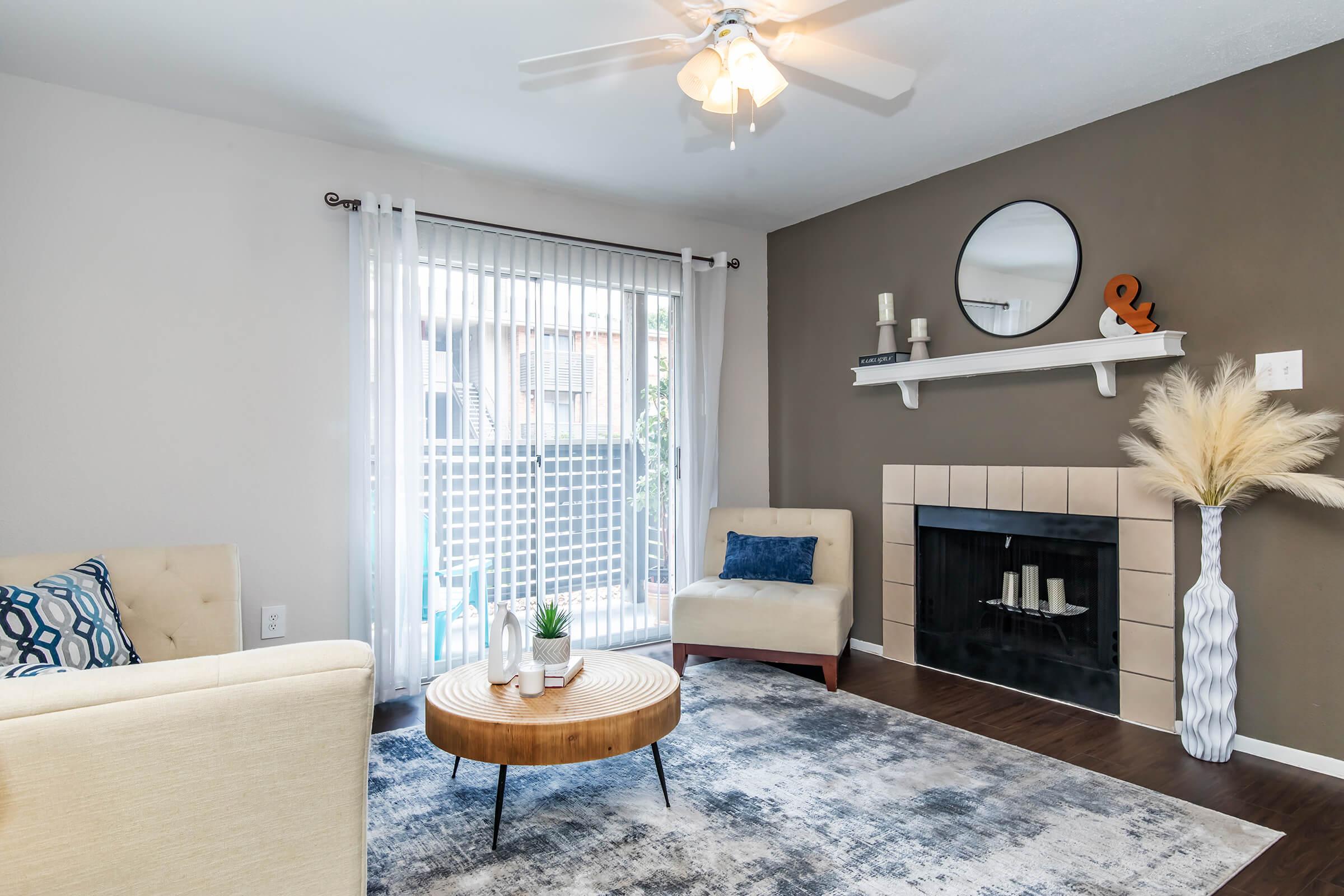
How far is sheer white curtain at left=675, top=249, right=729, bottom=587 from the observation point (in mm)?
4418

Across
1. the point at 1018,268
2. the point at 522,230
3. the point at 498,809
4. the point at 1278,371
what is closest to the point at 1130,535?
the point at 1278,371

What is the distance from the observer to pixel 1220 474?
2.68 meters

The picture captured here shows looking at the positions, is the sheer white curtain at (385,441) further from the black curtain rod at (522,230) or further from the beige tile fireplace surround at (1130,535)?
the beige tile fireplace surround at (1130,535)

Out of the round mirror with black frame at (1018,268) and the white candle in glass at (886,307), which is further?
the white candle in glass at (886,307)

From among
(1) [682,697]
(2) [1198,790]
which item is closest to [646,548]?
(1) [682,697]

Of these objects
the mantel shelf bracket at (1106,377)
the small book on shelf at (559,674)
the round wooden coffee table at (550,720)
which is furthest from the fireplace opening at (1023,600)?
the small book on shelf at (559,674)

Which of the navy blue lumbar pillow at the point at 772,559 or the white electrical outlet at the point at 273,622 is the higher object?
the navy blue lumbar pillow at the point at 772,559

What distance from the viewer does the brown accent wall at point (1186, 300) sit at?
265cm

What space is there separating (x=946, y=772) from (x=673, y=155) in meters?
2.83

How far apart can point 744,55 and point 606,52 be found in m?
0.44

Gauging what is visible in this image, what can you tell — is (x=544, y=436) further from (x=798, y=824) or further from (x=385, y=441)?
(x=798, y=824)

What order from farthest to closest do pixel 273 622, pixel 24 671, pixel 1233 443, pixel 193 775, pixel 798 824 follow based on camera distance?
pixel 273 622 < pixel 1233 443 < pixel 798 824 < pixel 24 671 < pixel 193 775

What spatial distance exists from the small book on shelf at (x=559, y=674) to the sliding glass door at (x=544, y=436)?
131 centimetres

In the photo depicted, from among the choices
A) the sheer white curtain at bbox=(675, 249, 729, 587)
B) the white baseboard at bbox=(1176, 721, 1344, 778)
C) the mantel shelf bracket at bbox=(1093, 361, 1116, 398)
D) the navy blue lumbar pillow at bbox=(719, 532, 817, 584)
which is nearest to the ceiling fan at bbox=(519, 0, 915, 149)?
the mantel shelf bracket at bbox=(1093, 361, 1116, 398)
